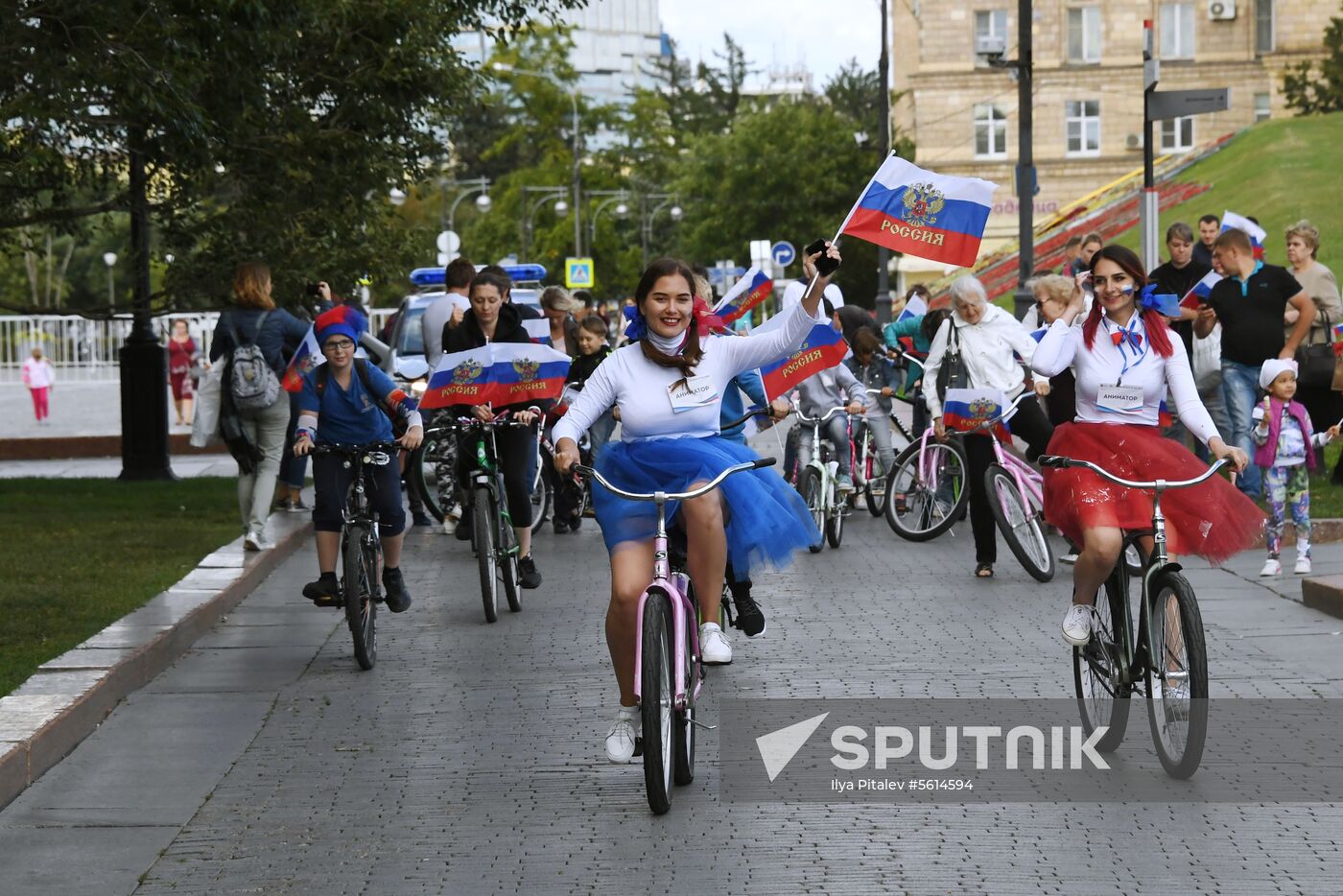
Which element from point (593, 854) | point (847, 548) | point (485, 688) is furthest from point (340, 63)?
point (593, 854)

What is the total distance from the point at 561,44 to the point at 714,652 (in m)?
77.4

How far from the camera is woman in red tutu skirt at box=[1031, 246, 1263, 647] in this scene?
693cm

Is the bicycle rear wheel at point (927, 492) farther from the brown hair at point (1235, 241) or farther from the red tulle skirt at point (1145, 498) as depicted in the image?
the red tulle skirt at point (1145, 498)

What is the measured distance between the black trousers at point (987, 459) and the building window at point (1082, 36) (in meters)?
69.8

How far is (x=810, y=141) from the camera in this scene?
7919cm

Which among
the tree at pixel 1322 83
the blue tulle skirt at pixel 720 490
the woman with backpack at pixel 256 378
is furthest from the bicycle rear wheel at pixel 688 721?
the tree at pixel 1322 83

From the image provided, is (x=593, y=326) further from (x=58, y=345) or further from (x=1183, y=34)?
(x=1183, y=34)

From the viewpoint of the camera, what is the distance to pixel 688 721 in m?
6.52

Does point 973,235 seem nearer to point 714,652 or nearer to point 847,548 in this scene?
point 714,652

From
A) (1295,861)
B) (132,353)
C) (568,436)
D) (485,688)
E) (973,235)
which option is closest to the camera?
(1295,861)

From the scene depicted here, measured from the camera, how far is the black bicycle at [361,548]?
30.4 ft

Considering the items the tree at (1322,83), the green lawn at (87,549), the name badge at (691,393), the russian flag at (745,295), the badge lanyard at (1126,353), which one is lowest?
the green lawn at (87,549)

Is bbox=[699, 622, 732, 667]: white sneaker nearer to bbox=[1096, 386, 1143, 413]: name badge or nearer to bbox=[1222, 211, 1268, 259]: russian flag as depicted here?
bbox=[1096, 386, 1143, 413]: name badge

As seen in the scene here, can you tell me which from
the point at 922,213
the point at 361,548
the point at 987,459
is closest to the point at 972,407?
the point at 987,459
